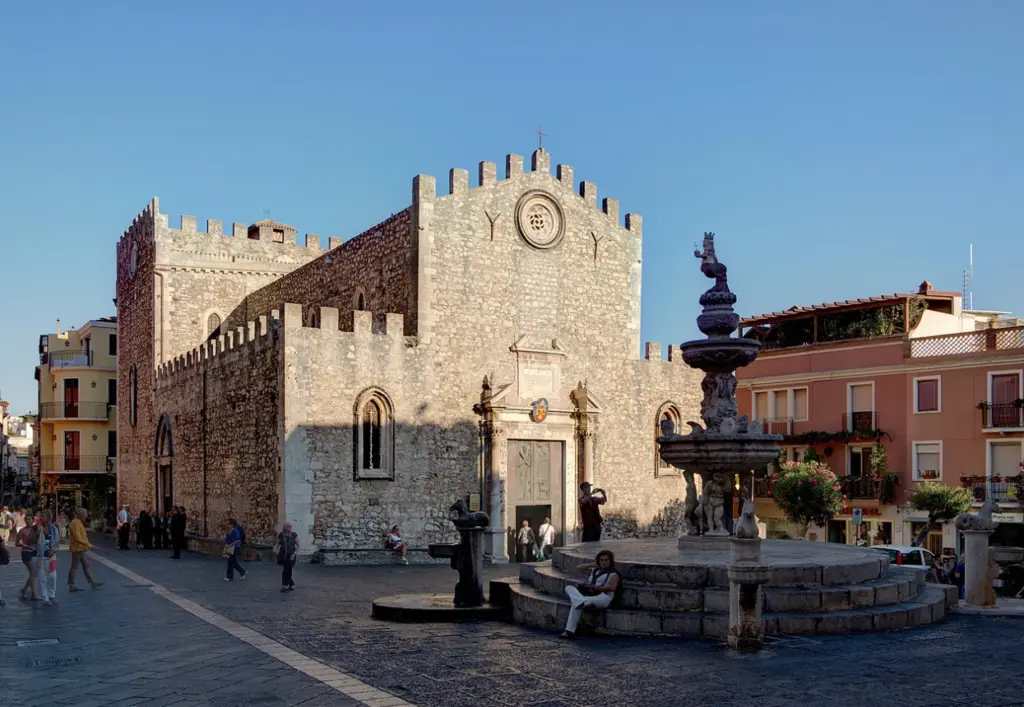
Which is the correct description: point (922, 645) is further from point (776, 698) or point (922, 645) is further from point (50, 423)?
point (50, 423)

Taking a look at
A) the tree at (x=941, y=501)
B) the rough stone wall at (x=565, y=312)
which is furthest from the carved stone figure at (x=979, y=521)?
the tree at (x=941, y=501)

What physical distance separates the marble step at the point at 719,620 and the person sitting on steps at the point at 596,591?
191 mm

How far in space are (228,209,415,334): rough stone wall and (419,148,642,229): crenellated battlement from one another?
4.94 ft

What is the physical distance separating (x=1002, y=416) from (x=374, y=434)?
836 inches

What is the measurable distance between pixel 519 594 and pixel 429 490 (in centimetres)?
1343

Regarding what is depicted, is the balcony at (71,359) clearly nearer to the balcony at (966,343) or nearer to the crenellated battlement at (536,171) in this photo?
the crenellated battlement at (536,171)

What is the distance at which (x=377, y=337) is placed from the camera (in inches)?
1029

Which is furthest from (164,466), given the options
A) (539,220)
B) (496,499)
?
(539,220)

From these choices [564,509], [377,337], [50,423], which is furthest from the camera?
[50,423]

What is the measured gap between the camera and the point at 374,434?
26.1 metres

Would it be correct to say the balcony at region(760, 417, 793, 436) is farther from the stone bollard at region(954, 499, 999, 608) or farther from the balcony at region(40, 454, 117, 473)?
the balcony at region(40, 454, 117, 473)

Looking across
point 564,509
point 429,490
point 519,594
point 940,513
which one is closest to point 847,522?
point 940,513

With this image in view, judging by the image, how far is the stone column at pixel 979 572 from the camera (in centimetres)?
1334

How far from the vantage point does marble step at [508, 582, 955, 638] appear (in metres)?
11.3
